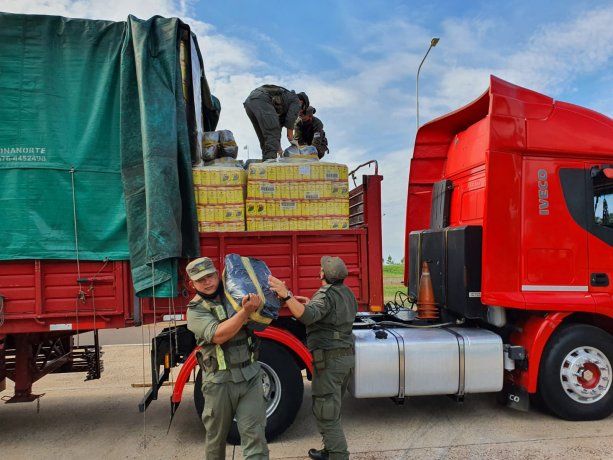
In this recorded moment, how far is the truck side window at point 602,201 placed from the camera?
446 cm

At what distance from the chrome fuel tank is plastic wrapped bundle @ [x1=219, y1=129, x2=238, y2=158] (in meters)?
2.24

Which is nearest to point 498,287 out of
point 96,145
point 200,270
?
point 200,270

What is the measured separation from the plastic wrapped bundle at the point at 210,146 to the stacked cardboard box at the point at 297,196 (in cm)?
60

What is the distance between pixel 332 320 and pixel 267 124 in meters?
2.61

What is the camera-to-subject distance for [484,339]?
4516mm

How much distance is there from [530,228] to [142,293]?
3.62 meters

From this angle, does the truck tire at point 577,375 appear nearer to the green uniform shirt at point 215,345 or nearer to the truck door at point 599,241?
the truck door at point 599,241

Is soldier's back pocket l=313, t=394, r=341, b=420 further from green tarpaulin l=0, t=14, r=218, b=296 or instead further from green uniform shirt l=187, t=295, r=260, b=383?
green tarpaulin l=0, t=14, r=218, b=296

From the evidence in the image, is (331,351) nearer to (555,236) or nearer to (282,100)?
(555,236)

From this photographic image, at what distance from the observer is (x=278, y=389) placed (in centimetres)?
414

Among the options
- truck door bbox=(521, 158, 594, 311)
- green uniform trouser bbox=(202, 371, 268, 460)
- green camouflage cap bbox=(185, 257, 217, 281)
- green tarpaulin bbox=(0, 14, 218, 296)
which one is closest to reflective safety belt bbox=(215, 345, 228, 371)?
green uniform trouser bbox=(202, 371, 268, 460)

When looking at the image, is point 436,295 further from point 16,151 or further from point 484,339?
point 16,151

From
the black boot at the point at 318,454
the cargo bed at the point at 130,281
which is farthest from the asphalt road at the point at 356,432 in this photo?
the cargo bed at the point at 130,281

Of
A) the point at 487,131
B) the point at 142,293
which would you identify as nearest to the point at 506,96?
the point at 487,131
